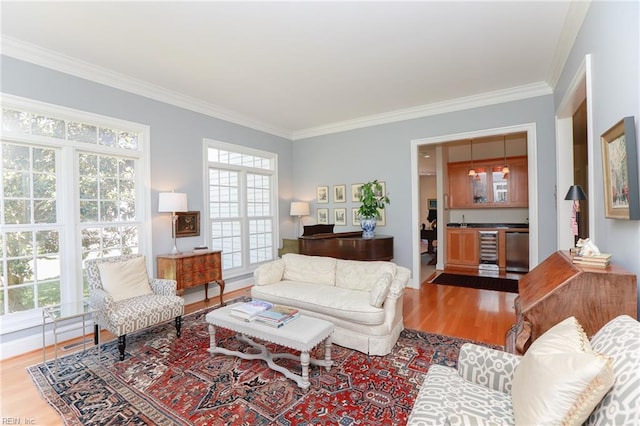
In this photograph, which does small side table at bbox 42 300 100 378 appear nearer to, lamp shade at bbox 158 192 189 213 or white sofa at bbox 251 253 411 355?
lamp shade at bbox 158 192 189 213

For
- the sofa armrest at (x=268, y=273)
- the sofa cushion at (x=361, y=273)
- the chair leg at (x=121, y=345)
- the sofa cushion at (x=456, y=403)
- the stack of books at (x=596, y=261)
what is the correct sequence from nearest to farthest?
the sofa cushion at (x=456, y=403)
the stack of books at (x=596, y=261)
the chair leg at (x=121, y=345)
the sofa cushion at (x=361, y=273)
the sofa armrest at (x=268, y=273)

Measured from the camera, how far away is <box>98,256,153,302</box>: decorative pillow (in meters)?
3.14

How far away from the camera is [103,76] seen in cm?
359

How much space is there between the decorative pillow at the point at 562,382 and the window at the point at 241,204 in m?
4.59

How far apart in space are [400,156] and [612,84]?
342 centimetres

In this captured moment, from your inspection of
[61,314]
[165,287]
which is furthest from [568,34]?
[61,314]

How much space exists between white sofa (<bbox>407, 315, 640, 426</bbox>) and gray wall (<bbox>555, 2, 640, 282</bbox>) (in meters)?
0.93

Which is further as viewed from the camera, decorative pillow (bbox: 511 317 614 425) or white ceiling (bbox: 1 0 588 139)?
white ceiling (bbox: 1 0 588 139)

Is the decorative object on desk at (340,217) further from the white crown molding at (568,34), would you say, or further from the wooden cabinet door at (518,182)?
the wooden cabinet door at (518,182)

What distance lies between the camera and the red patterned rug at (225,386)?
198 centimetres

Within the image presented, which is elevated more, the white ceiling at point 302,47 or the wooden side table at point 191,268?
the white ceiling at point 302,47

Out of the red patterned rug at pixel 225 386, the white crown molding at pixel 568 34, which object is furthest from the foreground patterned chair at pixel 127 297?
the white crown molding at pixel 568 34

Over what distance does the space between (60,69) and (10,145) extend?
976 millimetres

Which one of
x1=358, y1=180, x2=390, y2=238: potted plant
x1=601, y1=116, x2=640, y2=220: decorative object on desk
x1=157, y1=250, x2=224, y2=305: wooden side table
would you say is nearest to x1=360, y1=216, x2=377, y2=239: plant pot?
x1=358, y1=180, x2=390, y2=238: potted plant
